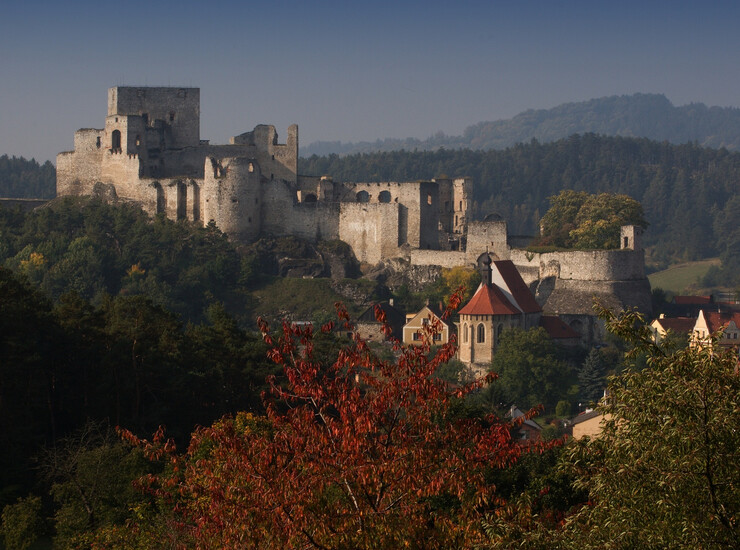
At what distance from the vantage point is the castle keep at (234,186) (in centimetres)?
5819

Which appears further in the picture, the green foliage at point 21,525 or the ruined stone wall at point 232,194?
the ruined stone wall at point 232,194

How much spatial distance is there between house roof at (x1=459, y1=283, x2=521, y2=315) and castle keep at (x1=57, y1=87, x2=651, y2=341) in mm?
3118

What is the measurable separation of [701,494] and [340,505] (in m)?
4.35

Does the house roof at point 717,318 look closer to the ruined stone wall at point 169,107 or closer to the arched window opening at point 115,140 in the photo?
the ruined stone wall at point 169,107

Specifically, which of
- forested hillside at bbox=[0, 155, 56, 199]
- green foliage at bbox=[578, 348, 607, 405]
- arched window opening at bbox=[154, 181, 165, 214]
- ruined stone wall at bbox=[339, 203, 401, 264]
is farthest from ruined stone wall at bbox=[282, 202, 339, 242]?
forested hillside at bbox=[0, 155, 56, 199]

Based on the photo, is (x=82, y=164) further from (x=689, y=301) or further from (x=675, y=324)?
(x=689, y=301)

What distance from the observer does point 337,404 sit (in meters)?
16.0

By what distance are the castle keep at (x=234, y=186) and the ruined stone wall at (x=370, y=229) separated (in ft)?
0.15

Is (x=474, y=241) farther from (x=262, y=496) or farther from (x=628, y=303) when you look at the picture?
(x=262, y=496)

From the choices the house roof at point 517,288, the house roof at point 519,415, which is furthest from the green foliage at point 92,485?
the house roof at point 517,288

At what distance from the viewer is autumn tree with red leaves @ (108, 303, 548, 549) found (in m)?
14.6

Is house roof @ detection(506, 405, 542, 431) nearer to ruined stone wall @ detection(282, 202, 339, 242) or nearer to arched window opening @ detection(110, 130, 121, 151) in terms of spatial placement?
ruined stone wall @ detection(282, 202, 339, 242)

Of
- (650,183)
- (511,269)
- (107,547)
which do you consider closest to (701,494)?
(107,547)

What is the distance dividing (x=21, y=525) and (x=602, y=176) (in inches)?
6380
